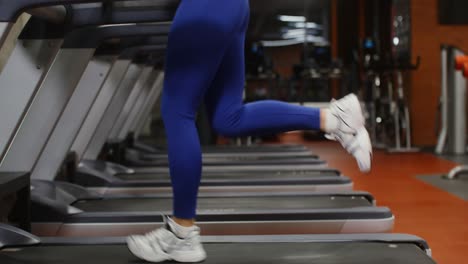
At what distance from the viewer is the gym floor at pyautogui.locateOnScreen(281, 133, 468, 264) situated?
9.28 feet

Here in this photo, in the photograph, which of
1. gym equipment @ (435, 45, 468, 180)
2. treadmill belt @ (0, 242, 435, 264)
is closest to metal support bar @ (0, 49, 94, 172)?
treadmill belt @ (0, 242, 435, 264)

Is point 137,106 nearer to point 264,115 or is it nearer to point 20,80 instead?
point 20,80

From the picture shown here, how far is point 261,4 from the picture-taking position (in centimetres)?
1392

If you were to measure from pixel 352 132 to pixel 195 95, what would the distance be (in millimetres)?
524

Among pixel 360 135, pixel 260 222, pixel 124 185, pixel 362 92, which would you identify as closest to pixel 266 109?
pixel 360 135

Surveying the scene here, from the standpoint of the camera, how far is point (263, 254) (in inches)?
86.5

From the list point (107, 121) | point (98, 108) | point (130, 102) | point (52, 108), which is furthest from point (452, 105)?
point (52, 108)

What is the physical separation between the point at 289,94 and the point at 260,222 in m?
7.98

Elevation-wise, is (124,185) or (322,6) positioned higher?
(322,6)

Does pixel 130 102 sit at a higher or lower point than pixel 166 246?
higher

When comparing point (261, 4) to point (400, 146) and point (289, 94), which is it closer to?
point (289, 94)

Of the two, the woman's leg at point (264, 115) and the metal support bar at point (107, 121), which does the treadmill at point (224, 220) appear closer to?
the woman's leg at point (264, 115)

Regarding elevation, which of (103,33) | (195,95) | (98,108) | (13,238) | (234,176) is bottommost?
(234,176)

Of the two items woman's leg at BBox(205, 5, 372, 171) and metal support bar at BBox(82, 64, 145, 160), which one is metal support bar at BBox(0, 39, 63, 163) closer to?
woman's leg at BBox(205, 5, 372, 171)
